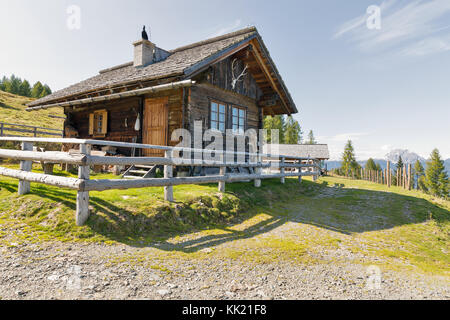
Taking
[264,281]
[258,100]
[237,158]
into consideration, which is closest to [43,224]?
[264,281]

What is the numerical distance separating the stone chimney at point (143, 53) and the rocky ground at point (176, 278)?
11.9 metres

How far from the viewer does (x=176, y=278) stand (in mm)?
3340

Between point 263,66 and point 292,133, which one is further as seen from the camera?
point 292,133

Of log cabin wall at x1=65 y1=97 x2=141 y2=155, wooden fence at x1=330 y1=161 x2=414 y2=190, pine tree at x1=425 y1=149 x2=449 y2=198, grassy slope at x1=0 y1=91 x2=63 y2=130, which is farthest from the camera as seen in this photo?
pine tree at x1=425 y1=149 x2=449 y2=198

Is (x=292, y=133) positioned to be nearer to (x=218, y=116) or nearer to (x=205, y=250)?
(x=218, y=116)

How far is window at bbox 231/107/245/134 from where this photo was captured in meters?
12.9

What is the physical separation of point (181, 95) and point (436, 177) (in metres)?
69.2

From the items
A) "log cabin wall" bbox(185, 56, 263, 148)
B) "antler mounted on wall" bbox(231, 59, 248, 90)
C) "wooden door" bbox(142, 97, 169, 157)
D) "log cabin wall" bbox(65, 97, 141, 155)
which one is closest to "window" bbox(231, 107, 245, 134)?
"log cabin wall" bbox(185, 56, 263, 148)

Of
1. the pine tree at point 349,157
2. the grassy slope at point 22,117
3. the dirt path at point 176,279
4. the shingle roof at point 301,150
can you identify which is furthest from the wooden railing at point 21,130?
the pine tree at point 349,157

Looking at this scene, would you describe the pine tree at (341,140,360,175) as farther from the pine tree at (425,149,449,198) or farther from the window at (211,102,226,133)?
the window at (211,102,226,133)

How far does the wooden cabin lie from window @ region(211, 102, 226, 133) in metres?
0.05

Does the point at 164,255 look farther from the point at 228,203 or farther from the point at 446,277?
the point at 446,277

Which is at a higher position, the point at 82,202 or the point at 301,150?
the point at 301,150

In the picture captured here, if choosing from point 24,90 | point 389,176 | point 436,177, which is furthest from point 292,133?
point 24,90
